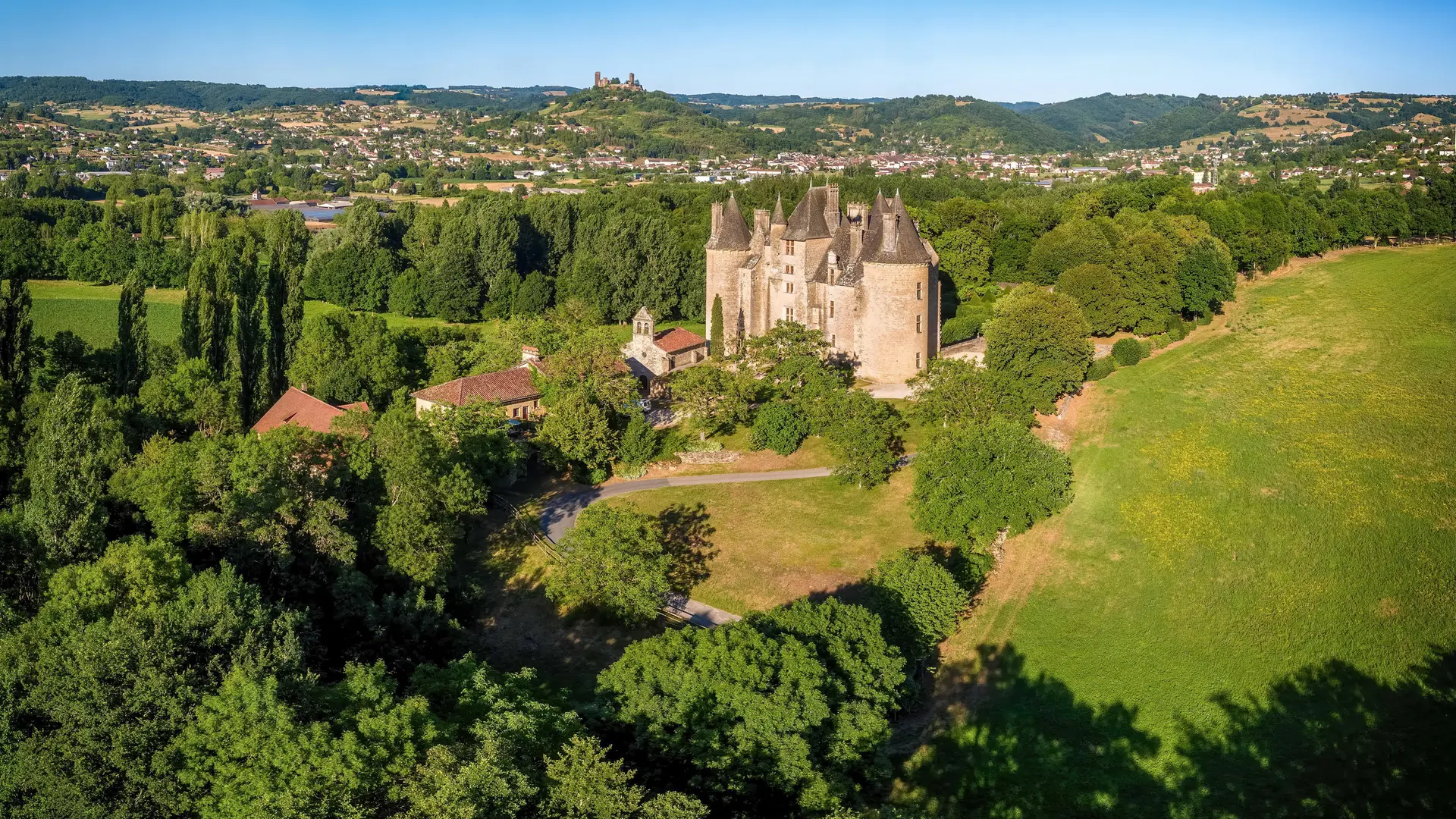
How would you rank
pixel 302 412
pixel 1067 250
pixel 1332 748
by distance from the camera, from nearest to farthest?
pixel 1332 748, pixel 302 412, pixel 1067 250

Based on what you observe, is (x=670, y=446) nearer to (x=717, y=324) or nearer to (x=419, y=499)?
(x=419, y=499)

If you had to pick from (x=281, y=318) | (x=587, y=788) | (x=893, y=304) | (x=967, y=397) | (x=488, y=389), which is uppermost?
(x=893, y=304)

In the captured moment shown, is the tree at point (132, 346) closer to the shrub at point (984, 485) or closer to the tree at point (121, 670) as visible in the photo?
the tree at point (121, 670)

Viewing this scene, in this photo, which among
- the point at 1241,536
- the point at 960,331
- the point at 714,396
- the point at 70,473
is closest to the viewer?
the point at 70,473

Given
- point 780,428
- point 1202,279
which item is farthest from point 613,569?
point 1202,279

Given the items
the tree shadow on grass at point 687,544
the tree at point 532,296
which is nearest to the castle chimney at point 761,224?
the tree shadow on grass at point 687,544

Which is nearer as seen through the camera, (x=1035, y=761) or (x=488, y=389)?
(x=1035, y=761)

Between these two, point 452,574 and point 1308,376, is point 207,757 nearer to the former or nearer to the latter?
point 452,574
